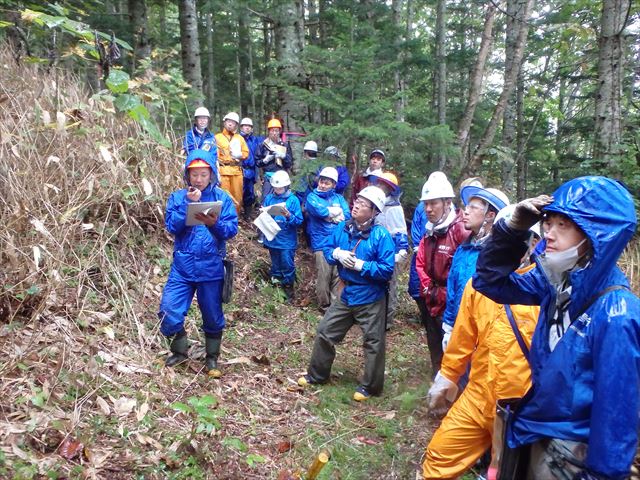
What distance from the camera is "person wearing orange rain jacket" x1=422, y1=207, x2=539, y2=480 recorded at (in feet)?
10.2

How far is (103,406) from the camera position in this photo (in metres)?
3.88

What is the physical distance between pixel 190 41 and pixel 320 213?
571 cm

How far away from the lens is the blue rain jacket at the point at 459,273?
13.8 ft

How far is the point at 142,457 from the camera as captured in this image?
3461 millimetres

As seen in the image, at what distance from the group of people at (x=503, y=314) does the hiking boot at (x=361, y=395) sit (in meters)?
0.01

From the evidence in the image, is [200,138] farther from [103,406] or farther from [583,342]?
[583,342]

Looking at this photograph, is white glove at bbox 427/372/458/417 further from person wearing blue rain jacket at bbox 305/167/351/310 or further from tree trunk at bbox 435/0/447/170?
tree trunk at bbox 435/0/447/170

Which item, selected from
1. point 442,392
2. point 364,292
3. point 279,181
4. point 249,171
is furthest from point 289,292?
point 442,392

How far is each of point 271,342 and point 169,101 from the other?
490 centimetres

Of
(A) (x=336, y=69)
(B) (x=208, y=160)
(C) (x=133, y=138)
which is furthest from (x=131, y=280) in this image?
(A) (x=336, y=69)

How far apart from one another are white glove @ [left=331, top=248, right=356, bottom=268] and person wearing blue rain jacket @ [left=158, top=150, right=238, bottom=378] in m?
1.22

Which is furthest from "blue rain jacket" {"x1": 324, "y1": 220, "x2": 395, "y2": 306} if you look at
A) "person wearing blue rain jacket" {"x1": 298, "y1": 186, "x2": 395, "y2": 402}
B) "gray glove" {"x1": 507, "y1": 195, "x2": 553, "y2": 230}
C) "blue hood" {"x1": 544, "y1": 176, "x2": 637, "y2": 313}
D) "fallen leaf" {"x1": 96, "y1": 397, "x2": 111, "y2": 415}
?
"blue hood" {"x1": 544, "y1": 176, "x2": 637, "y2": 313}

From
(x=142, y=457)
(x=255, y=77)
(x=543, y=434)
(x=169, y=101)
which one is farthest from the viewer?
(x=255, y=77)

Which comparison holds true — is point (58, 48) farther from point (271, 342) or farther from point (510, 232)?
point (510, 232)
